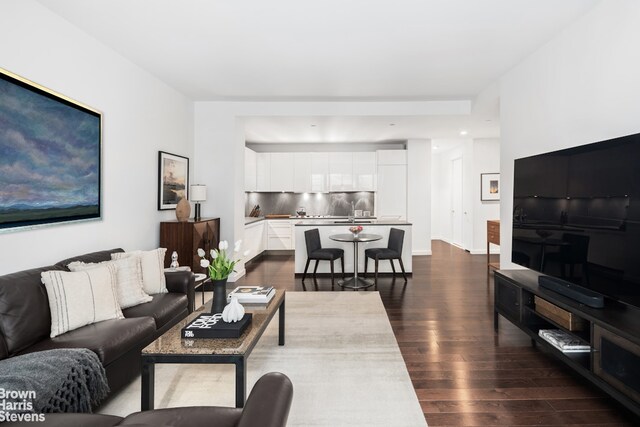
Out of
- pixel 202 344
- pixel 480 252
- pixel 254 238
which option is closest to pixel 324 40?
pixel 202 344

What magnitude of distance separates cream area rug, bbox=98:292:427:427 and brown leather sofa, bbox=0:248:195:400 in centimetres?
25

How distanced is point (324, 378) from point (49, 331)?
1838 mm

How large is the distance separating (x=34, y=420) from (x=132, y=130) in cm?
315

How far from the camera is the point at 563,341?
2.48 m

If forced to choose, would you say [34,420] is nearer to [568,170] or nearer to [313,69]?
[568,170]

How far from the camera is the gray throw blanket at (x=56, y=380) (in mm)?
1567

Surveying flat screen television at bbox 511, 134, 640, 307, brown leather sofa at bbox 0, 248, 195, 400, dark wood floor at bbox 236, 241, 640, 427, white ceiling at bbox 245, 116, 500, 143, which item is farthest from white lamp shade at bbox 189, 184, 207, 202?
flat screen television at bbox 511, 134, 640, 307

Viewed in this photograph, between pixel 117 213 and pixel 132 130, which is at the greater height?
pixel 132 130

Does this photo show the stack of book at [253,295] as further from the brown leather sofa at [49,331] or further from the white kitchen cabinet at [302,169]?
the white kitchen cabinet at [302,169]

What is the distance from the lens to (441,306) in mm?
4195

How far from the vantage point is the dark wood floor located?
2.10m

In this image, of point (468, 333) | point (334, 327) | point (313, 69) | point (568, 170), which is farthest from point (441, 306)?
point (313, 69)

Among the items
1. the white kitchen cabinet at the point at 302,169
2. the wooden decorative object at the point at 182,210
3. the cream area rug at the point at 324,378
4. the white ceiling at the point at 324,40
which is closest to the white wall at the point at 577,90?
the white ceiling at the point at 324,40

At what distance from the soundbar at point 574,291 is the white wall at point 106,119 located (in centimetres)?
389
